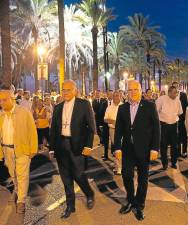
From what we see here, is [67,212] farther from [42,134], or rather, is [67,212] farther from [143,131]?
[42,134]

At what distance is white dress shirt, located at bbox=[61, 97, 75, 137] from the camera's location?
6473 millimetres

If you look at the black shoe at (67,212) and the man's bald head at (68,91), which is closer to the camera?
the black shoe at (67,212)

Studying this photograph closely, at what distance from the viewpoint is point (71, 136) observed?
6.45 meters

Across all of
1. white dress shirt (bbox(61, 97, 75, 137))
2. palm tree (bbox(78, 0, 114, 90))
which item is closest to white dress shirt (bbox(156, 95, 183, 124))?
white dress shirt (bbox(61, 97, 75, 137))

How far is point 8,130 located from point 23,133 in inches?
8.7

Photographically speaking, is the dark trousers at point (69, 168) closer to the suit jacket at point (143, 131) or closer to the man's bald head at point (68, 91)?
the man's bald head at point (68, 91)

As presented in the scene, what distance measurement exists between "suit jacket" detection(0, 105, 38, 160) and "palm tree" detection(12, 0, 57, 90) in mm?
36884

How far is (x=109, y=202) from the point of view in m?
7.11

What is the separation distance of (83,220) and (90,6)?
130 feet

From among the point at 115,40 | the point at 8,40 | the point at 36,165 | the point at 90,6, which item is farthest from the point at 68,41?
the point at 36,165

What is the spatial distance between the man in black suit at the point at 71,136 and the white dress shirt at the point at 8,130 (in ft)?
1.86

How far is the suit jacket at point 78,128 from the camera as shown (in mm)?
6445

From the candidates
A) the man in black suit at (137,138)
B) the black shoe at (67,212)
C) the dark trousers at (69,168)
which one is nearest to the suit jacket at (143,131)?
the man in black suit at (137,138)

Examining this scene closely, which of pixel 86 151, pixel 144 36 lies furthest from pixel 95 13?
pixel 86 151
